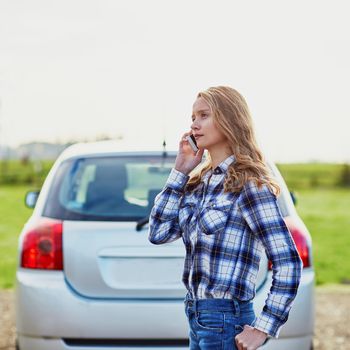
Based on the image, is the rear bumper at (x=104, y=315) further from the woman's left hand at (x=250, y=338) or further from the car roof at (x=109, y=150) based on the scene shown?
the woman's left hand at (x=250, y=338)

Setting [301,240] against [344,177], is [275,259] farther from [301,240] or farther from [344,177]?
[344,177]

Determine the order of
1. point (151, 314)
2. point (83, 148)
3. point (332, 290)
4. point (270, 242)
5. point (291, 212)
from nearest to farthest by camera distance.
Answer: point (270, 242), point (151, 314), point (291, 212), point (83, 148), point (332, 290)

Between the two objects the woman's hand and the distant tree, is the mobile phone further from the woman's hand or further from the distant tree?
the distant tree

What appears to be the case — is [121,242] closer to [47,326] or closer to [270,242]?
[47,326]

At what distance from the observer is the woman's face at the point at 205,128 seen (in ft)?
8.95

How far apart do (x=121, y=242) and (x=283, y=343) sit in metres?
1.01

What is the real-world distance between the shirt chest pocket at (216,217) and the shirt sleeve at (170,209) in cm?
26

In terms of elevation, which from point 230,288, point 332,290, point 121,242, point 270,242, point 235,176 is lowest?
point 332,290

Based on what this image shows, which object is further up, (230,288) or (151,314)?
(230,288)

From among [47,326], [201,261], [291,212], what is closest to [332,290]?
[291,212]

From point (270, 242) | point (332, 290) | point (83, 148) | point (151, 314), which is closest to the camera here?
point (270, 242)

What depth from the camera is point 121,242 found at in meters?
4.39

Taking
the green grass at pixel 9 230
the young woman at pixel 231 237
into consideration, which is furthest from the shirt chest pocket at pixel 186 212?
the green grass at pixel 9 230

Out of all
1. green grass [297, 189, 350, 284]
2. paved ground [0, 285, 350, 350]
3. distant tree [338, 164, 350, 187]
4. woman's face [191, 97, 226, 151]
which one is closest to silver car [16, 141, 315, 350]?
woman's face [191, 97, 226, 151]
